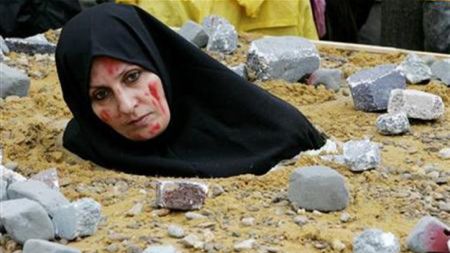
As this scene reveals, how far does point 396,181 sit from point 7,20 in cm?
353

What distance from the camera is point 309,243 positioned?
15.1 ft

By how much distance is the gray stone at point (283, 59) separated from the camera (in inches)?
276

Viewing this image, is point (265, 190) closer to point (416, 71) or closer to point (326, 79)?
point (326, 79)

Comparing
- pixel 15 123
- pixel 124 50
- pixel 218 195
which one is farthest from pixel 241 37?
pixel 218 195

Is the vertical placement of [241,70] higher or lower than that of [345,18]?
higher

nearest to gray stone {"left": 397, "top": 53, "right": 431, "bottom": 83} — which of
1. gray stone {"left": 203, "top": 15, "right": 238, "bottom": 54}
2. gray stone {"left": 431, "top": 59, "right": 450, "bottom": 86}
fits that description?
gray stone {"left": 431, "top": 59, "right": 450, "bottom": 86}

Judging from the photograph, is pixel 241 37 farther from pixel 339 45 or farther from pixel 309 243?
pixel 309 243

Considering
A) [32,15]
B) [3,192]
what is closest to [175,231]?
[3,192]

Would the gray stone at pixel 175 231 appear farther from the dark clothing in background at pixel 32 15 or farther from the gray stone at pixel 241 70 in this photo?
the dark clothing in background at pixel 32 15

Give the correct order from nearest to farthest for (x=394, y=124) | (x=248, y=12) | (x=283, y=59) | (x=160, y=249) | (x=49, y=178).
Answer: (x=160, y=249)
(x=49, y=178)
(x=394, y=124)
(x=283, y=59)
(x=248, y=12)

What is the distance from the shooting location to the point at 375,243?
176 inches

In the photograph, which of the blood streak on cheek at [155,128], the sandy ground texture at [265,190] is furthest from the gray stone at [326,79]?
the blood streak on cheek at [155,128]

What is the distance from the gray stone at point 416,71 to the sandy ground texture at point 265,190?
172 mm

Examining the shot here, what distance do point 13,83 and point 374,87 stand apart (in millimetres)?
1605
